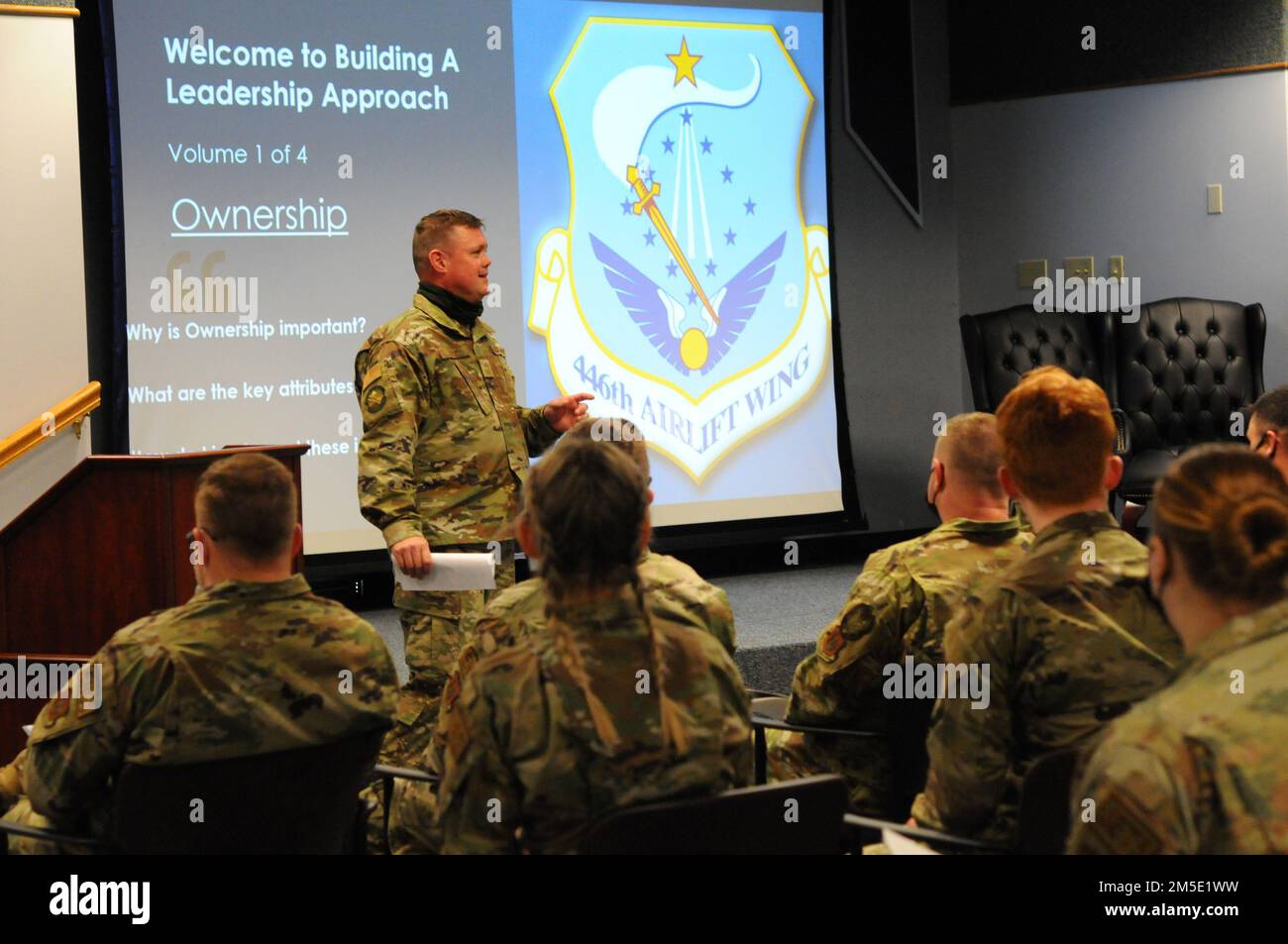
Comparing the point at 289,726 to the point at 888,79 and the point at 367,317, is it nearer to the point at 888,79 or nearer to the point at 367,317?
the point at 367,317

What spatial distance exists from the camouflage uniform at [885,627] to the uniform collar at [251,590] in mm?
981

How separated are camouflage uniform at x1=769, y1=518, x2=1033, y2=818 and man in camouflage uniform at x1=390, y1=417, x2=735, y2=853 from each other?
0.99ft

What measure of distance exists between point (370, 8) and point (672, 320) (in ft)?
6.11

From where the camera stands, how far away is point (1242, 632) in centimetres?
123

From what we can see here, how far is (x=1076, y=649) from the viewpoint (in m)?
1.82

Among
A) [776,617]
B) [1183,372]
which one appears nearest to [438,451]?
[776,617]

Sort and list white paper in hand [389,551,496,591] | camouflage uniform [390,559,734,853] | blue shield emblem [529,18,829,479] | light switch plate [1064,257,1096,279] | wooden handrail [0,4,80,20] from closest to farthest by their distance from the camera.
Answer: camouflage uniform [390,559,734,853] → white paper in hand [389,551,496,591] → wooden handrail [0,4,80,20] → blue shield emblem [529,18,829,479] → light switch plate [1064,257,1096,279]

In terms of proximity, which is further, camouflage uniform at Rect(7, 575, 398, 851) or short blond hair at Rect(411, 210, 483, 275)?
short blond hair at Rect(411, 210, 483, 275)

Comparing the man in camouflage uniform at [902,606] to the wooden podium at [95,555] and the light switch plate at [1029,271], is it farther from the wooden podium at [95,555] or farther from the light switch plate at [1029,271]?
the light switch plate at [1029,271]

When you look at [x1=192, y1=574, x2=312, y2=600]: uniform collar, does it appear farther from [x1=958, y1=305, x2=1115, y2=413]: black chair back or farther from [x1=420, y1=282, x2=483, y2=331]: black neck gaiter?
[x1=958, y1=305, x2=1115, y2=413]: black chair back

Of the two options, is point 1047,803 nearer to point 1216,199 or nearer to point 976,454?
point 976,454

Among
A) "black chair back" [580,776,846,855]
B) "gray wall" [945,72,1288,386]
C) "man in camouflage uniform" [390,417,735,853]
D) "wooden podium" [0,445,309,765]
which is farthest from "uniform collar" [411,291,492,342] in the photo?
"gray wall" [945,72,1288,386]

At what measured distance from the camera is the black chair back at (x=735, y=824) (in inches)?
60.0

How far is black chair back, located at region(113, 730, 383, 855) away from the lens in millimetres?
1812
